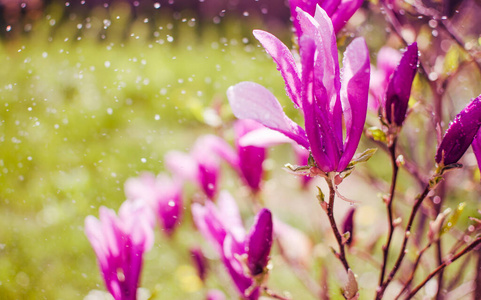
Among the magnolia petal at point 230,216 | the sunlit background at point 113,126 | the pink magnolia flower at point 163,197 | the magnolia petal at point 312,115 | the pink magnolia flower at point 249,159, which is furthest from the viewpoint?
the sunlit background at point 113,126

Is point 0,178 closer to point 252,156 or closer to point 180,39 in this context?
point 252,156

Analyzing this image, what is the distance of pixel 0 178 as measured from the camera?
47.6 inches

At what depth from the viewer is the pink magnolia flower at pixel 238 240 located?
0.43m

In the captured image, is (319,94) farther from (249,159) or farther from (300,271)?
(300,271)

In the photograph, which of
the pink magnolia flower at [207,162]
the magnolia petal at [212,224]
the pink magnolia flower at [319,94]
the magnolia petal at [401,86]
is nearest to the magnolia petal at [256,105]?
the pink magnolia flower at [319,94]

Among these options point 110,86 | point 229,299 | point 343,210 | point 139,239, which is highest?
point 139,239

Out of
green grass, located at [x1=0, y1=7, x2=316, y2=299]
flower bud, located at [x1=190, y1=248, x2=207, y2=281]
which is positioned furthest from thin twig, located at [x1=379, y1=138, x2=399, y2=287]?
flower bud, located at [x1=190, y1=248, x2=207, y2=281]

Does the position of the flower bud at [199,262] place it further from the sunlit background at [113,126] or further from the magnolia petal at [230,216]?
the magnolia petal at [230,216]

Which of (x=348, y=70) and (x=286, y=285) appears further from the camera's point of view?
(x=286, y=285)

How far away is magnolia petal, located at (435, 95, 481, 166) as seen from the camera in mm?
352

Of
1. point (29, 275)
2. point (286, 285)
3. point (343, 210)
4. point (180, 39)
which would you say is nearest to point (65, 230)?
point (29, 275)

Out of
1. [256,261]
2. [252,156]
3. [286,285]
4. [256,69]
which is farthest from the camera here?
[256,69]

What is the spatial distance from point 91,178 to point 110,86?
0.81 meters

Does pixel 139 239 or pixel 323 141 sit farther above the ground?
pixel 323 141
